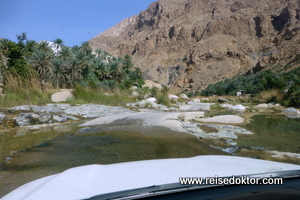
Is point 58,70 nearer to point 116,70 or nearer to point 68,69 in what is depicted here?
point 68,69

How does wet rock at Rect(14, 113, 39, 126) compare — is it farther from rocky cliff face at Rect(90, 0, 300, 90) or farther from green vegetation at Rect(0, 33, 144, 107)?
rocky cliff face at Rect(90, 0, 300, 90)

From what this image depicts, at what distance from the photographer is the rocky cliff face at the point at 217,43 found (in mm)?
74125

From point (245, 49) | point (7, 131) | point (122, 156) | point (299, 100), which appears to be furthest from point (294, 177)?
point (245, 49)

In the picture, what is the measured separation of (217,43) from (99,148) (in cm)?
9067

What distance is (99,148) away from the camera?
400 centimetres

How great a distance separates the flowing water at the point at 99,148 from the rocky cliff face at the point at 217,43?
197 feet

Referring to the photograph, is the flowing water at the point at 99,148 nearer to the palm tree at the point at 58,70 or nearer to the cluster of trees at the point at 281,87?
the cluster of trees at the point at 281,87

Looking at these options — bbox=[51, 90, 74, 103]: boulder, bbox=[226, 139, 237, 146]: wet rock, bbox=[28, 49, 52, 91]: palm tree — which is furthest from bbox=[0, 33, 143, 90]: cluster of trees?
bbox=[226, 139, 237, 146]: wet rock

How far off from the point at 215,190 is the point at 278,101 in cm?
2015

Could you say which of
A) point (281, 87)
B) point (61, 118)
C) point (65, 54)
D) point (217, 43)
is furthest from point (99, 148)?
point (217, 43)

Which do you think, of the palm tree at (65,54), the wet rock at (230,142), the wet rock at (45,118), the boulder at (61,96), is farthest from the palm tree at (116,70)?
the wet rock at (230,142)

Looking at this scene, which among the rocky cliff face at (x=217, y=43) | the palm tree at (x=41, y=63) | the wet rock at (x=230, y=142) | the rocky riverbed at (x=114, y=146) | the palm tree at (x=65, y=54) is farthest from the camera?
the rocky cliff face at (x=217, y=43)

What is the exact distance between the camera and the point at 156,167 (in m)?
1.57

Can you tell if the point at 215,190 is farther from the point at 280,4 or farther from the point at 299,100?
the point at 280,4
